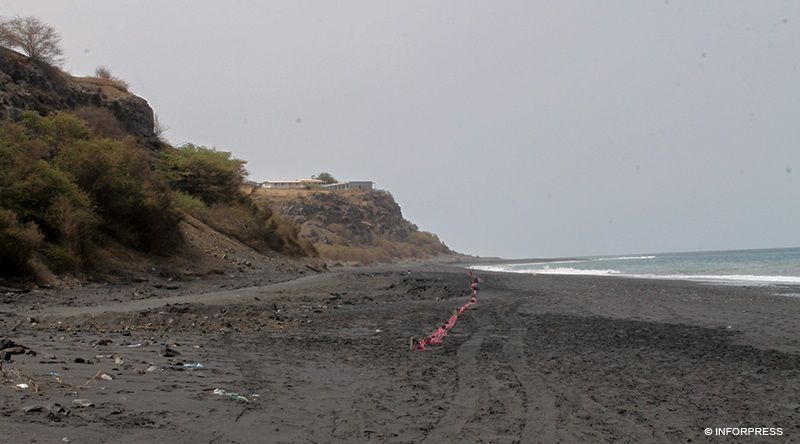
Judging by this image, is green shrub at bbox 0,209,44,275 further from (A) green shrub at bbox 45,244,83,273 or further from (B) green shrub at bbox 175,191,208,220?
(B) green shrub at bbox 175,191,208,220

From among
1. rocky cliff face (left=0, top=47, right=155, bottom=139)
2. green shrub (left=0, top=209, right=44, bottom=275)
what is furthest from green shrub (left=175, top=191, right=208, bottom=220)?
green shrub (left=0, top=209, right=44, bottom=275)

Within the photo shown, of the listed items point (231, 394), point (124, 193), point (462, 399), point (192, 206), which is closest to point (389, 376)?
point (462, 399)

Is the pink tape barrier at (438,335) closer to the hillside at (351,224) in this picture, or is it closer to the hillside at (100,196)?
the hillside at (100,196)

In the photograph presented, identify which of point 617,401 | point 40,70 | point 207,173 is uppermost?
point 40,70

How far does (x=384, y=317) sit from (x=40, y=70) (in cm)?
2992

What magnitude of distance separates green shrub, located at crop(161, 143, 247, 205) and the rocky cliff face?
9.83ft

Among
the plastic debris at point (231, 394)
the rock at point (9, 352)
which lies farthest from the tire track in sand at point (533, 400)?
the rock at point (9, 352)

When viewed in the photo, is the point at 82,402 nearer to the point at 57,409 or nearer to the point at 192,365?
the point at 57,409

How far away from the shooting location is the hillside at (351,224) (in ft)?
277

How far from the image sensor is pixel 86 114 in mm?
35781

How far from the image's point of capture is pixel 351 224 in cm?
9762

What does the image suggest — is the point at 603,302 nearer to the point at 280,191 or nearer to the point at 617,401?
the point at 617,401

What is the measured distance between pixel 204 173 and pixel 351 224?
5166 centimetres

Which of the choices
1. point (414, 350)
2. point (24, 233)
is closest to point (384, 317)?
point (414, 350)
